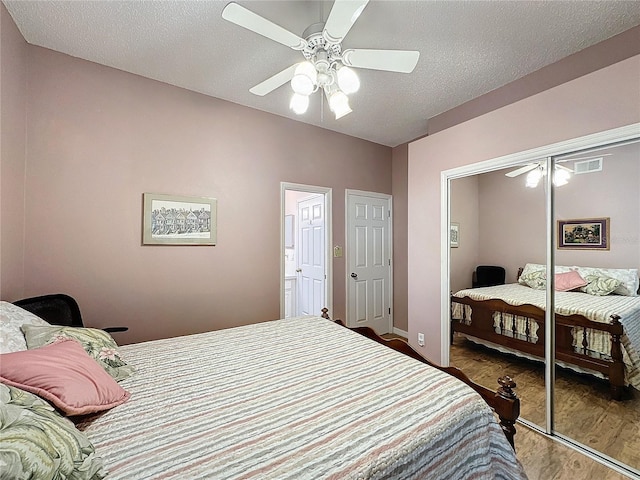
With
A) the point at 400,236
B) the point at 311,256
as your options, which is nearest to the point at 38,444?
the point at 311,256

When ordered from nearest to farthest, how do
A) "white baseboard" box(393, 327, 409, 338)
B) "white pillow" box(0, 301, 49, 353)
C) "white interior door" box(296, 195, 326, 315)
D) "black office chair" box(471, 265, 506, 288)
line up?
"white pillow" box(0, 301, 49, 353), "black office chair" box(471, 265, 506, 288), "white interior door" box(296, 195, 326, 315), "white baseboard" box(393, 327, 409, 338)

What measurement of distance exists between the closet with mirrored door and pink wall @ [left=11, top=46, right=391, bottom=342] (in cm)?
208

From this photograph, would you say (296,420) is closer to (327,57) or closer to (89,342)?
(89,342)

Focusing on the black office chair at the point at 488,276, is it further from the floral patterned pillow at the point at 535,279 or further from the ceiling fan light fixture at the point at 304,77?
the ceiling fan light fixture at the point at 304,77

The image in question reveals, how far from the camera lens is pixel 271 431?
3.17 ft

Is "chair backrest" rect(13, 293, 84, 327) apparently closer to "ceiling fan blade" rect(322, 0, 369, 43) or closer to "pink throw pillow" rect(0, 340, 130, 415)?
"pink throw pillow" rect(0, 340, 130, 415)

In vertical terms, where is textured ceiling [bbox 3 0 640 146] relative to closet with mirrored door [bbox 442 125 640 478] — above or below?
above

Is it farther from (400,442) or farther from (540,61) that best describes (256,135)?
(400,442)

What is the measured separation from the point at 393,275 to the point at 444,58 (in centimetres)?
289

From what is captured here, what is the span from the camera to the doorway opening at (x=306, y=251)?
3499mm

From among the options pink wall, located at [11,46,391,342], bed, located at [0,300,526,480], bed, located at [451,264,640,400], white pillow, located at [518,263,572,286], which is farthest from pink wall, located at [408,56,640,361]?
bed, located at [0,300,526,480]

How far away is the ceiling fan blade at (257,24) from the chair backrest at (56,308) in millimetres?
2170

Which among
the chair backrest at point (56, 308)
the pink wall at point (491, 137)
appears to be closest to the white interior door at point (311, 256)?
the pink wall at point (491, 137)

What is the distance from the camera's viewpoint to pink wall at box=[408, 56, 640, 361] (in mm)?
1802
